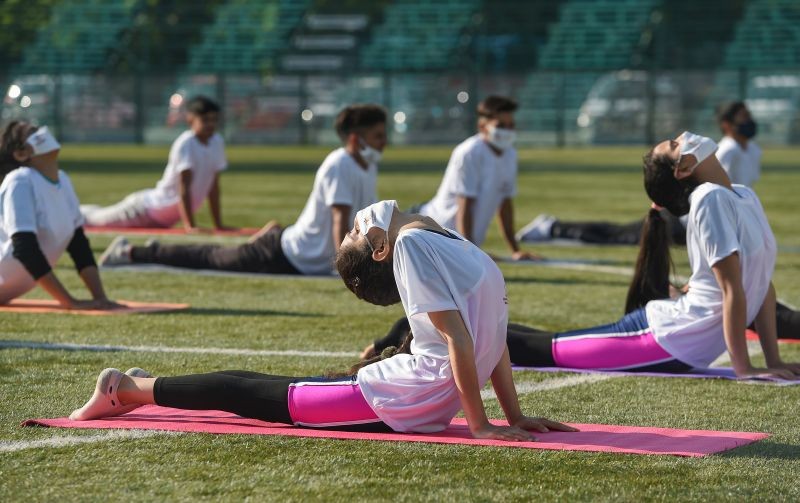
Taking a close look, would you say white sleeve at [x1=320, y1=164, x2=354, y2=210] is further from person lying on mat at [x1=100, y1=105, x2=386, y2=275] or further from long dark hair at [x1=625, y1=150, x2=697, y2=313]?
long dark hair at [x1=625, y1=150, x2=697, y2=313]

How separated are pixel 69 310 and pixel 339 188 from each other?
8.09 feet

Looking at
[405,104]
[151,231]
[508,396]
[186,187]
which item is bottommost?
[405,104]

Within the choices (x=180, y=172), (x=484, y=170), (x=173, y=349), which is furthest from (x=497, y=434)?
(x=180, y=172)

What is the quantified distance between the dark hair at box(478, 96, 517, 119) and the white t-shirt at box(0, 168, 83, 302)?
3.93 m

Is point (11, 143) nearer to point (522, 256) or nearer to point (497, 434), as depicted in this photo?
point (497, 434)

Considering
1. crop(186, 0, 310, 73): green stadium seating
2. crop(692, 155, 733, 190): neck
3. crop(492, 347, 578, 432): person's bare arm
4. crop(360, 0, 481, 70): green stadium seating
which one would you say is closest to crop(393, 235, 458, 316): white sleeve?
crop(492, 347, 578, 432): person's bare arm

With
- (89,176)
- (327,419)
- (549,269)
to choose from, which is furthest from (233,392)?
(89,176)

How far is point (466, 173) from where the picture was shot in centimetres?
1209

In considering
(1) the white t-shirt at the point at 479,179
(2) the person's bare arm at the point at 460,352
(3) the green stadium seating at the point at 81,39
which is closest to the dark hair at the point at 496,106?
(1) the white t-shirt at the point at 479,179

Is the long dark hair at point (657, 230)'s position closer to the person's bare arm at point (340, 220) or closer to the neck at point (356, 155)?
the person's bare arm at point (340, 220)

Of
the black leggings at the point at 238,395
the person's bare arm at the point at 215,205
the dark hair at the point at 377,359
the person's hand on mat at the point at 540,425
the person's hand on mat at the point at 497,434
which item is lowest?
the person's bare arm at the point at 215,205

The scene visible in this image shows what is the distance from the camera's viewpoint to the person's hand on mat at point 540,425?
17.8ft

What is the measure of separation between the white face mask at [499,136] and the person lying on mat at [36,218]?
4.02 metres

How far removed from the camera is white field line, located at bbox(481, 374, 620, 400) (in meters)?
6.59
